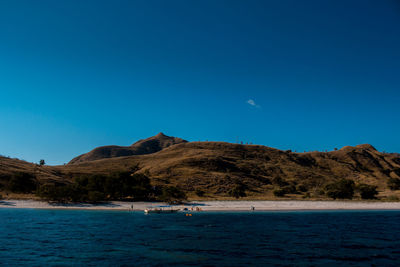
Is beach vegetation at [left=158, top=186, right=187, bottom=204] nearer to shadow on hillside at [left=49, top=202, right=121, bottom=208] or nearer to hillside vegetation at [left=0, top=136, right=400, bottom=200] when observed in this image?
hillside vegetation at [left=0, top=136, right=400, bottom=200]

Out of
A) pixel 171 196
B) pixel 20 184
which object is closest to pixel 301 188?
pixel 171 196

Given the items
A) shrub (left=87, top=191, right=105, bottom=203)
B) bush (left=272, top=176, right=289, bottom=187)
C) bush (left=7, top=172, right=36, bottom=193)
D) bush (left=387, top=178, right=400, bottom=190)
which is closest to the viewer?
shrub (left=87, top=191, right=105, bottom=203)

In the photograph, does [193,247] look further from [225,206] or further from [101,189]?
[101,189]

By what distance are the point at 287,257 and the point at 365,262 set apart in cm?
695

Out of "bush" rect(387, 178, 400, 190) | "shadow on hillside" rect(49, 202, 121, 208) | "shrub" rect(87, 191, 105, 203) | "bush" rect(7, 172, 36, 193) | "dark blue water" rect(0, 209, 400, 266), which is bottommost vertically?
"shadow on hillside" rect(49, 202, 121, 208)

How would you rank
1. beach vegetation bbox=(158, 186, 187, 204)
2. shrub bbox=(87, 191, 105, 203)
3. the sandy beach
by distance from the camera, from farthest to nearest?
beach vegetation bbox=(158, 186, 187, 204), shrub bbox=(87, 191, 105, 203), the sandy beach

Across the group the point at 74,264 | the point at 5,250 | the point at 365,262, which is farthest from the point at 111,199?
the point at 365,262

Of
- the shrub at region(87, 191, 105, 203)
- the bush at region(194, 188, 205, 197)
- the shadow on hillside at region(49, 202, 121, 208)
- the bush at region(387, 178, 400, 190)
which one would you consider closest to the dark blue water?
the shadow on hillside at region(49, 202, 121, 208)

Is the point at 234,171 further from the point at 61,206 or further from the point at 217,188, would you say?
the point at 61,206

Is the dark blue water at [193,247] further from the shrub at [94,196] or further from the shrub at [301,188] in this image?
A: the shrub at [301,188]

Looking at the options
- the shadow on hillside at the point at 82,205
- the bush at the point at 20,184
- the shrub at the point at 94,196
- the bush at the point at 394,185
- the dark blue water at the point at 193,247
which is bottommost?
the shadow on hillside at the point at 82,205

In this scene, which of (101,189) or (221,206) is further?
(101,189)

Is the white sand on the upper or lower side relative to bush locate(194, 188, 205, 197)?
lower

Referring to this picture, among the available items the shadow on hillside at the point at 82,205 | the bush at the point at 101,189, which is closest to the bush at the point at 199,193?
the bush at the point at 101,189
